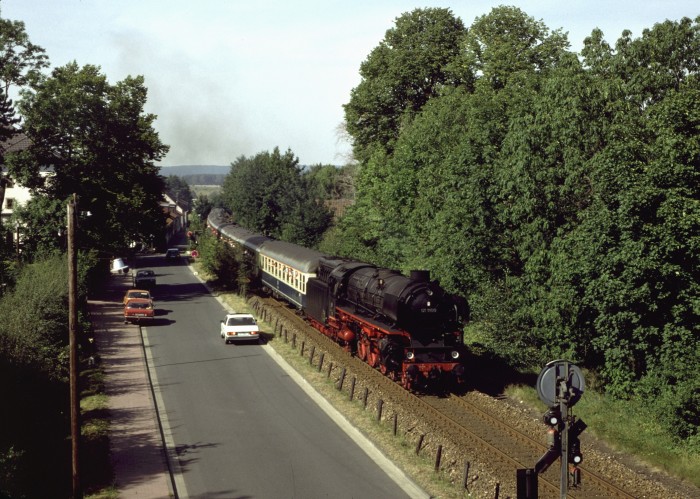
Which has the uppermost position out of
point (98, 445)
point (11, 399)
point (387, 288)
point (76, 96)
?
point (76, 96)

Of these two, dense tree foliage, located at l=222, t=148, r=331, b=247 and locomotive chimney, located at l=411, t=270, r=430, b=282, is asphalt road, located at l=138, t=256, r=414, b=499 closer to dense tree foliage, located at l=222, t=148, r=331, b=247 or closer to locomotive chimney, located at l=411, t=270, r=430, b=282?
locomotive chimney, located at l=411, t=270, r=430, b=282

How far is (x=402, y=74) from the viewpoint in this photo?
53156 millimetres

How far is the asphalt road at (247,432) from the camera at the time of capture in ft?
55.1

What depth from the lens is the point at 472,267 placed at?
2916cm

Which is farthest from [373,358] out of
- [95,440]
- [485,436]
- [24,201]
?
[24,201]

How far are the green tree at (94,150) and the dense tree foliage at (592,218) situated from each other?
2419cm

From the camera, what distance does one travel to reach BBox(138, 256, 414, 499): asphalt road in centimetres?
1678

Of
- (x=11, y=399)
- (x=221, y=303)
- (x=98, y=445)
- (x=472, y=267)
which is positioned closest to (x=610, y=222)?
(x=472, y=267)

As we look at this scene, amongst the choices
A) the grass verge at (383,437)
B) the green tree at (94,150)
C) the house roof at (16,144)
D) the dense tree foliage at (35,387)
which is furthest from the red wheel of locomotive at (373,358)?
the house roof at (16,144)

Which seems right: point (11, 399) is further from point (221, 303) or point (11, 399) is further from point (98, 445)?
point (221, 303)

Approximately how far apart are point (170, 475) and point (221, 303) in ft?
105

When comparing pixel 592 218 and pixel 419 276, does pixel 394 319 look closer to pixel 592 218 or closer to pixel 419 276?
pixel 419 276

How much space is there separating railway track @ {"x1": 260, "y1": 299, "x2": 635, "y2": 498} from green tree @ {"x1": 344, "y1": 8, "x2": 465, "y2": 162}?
103 feet

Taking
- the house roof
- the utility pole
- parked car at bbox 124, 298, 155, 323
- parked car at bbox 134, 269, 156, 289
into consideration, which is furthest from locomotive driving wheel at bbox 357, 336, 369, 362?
the house roof
